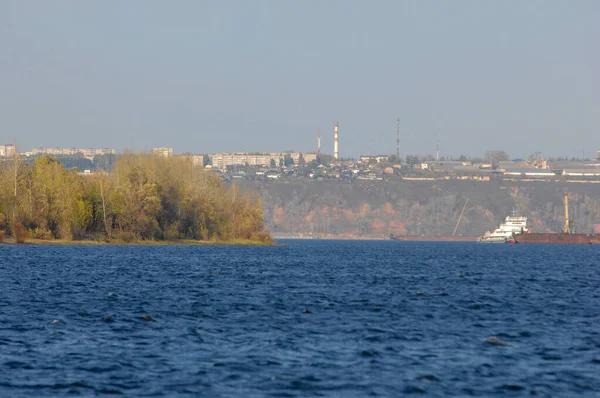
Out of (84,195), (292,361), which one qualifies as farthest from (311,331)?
(84,195)

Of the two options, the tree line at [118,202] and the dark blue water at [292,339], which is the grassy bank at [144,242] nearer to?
the tree line at [118,202]

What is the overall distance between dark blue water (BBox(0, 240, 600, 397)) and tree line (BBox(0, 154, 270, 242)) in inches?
2813

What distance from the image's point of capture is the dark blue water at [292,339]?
26.1m

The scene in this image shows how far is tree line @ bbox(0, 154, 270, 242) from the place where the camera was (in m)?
133

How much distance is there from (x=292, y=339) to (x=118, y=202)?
111 metres

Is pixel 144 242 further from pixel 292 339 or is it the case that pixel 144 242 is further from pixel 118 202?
pixel 292 339

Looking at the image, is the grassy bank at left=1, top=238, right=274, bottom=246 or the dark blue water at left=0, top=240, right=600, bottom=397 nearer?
the dark blue water at left=0, top=240, right=600, bottom=397

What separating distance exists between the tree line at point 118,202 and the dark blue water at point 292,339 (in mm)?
71440

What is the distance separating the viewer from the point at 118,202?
14225cm

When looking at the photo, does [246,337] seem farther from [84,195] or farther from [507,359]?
[84,195]

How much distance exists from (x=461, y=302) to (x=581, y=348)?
17.7 metres

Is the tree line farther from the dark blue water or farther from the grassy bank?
the dark blue water

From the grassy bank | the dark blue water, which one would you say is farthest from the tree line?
the dark blue water

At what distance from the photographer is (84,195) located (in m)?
140
